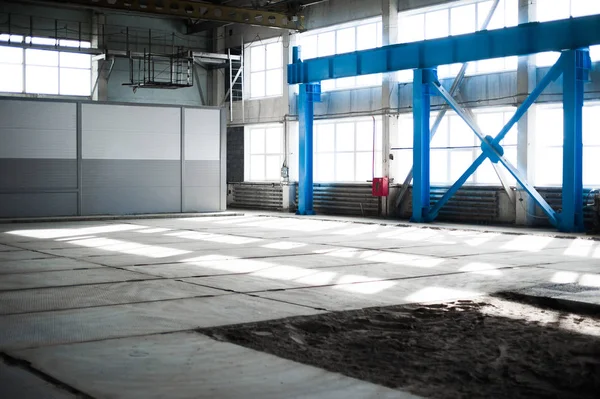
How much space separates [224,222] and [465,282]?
12.5 meters

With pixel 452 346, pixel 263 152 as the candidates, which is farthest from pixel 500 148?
pixel 452 346

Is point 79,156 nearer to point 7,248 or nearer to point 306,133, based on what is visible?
point 306,133

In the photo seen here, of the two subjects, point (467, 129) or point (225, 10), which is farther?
point (225, 10)

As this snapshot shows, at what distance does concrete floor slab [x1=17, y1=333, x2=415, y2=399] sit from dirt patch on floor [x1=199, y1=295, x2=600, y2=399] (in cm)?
27

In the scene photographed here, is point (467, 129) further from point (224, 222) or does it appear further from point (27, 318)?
point (27, 318)

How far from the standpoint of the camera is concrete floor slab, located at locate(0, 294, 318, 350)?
6.26 metres

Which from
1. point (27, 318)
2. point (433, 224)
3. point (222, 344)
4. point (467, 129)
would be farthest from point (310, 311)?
point (467, 129)

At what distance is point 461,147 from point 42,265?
534 inches

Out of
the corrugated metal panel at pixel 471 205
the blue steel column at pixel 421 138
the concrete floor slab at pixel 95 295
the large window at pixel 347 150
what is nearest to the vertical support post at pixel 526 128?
the corrugated metal panel at pixel 471 205

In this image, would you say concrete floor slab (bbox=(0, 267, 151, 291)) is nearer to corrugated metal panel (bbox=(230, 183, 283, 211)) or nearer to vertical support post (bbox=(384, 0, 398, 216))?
vertical support post (bbox=(384, 0, 398, 216))

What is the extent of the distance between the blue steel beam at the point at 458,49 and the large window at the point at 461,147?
97.7 inches

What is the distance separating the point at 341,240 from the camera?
15.6 meters

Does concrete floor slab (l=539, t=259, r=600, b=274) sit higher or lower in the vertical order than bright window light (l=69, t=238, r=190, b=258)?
lower

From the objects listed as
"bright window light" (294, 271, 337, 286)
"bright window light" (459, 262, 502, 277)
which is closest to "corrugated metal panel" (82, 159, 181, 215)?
"bright window light" (294, 271, 337, 286)
